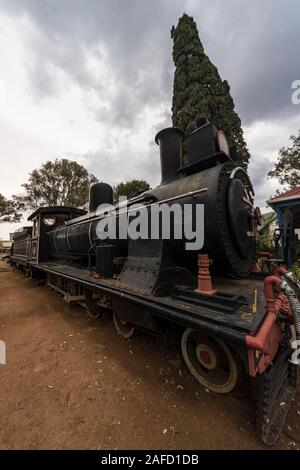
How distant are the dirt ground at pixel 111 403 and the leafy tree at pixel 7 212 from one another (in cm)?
2953

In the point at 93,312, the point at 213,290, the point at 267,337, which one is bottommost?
the point at 93,312

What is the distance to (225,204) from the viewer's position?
246 cm

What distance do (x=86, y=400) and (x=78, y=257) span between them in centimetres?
382

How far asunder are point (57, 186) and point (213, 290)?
22513mm

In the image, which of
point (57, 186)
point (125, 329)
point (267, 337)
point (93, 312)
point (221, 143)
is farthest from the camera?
point (57, 186)

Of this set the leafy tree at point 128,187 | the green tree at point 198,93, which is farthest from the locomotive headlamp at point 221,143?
the leafy tree at point 128,187

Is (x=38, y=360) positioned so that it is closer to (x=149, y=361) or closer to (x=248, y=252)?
(x=149, y=361)

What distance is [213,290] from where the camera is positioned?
2.31 metres

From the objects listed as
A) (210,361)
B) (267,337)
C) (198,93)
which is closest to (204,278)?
(267,337)

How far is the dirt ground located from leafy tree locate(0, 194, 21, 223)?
29.5m

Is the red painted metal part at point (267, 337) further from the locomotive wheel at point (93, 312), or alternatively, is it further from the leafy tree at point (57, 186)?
the leafy tree at point (57, 186)

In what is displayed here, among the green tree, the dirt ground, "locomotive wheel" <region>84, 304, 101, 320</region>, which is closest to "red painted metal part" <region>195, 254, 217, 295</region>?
the dirt ground

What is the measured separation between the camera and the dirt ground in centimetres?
184

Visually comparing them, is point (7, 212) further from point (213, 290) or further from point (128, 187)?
point (213, 290)
